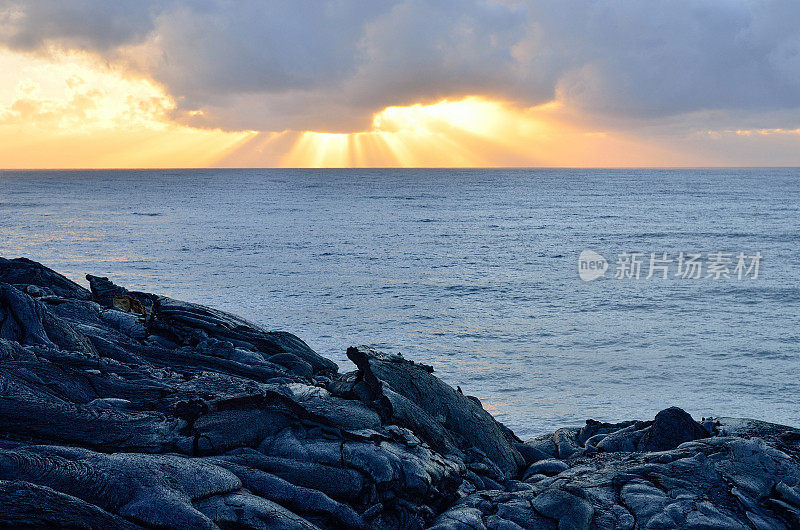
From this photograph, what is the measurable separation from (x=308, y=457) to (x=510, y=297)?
3119 centimetres

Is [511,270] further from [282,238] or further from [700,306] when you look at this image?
[282,238]

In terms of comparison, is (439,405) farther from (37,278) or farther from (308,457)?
(37,278)

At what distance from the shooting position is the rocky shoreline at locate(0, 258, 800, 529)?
23.0 ft

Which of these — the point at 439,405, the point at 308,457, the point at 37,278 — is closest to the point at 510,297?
the point at 37,278

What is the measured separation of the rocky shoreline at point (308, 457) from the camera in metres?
7.02

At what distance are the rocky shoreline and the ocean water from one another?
28.5 feet

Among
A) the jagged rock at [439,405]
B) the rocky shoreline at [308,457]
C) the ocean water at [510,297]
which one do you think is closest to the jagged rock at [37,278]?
the rocky shoreline at [308,457]

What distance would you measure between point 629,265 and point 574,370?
32.9 metres

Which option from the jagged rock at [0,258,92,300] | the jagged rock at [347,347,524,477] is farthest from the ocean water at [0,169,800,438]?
the jagged rock at [0,258,92,300]

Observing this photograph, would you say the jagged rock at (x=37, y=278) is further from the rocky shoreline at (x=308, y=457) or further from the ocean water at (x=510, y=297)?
the ocean water at (x=510, y=297)

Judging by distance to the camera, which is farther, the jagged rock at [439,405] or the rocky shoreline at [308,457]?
the jagged rock at [439,405]

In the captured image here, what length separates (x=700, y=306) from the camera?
1422 inches

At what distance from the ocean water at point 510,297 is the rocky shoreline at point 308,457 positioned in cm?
869

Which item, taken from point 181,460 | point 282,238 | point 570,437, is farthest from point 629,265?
point 181,460
